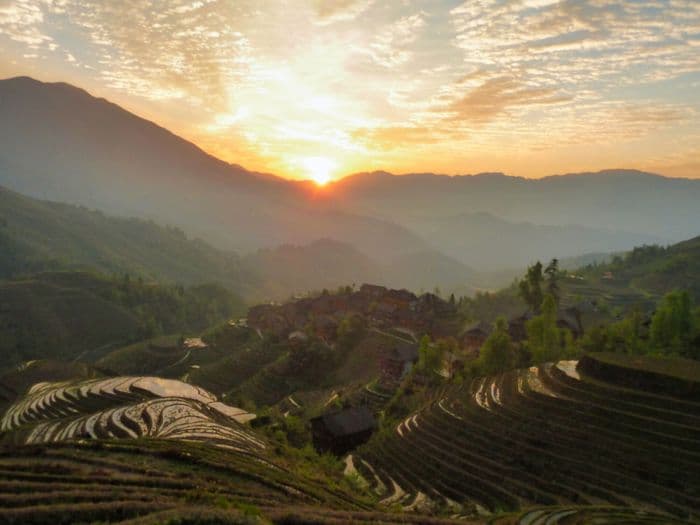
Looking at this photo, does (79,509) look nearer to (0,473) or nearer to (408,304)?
(0,473)

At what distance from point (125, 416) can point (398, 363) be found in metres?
38.8

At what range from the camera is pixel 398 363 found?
6494 centimetres

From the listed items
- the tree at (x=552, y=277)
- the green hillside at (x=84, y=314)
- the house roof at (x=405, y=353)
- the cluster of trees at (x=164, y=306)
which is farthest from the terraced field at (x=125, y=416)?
the cluster of trees at (x=164, y=306)

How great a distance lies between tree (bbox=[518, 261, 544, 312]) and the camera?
74625mm

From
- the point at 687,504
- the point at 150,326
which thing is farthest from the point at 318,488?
the point at 150,326

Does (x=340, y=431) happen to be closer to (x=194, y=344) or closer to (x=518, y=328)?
(x=518, y=328)

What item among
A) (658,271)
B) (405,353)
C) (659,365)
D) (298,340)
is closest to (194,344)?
(298,340)

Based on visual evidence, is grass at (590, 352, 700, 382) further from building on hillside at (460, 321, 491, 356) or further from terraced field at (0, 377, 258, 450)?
building on hillside at (460, 321, 491, 356)

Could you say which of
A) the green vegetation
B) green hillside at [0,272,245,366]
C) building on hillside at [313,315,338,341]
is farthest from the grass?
green hillside at [0,272,245,366]

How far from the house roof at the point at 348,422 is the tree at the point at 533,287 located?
142 ft

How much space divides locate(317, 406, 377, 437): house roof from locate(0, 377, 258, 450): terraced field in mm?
8022

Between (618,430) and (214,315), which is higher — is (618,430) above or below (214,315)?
above

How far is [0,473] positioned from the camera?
A: 698 inches

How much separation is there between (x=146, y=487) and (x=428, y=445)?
2107 centimetres
